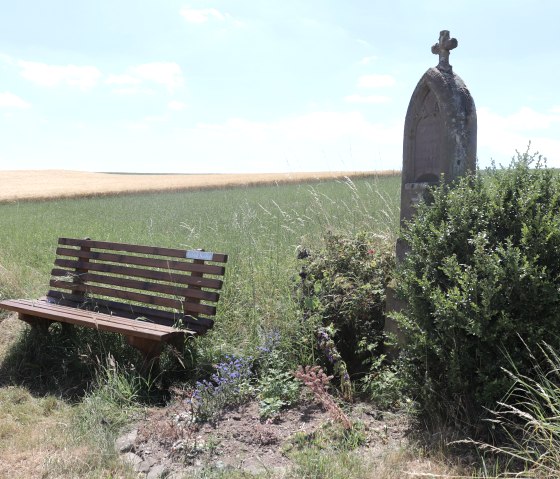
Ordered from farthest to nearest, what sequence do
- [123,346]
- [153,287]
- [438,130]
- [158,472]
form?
1. [153,287]
2. [123,346]
3. [438,130]
4. [158,472]

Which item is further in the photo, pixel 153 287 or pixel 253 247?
pixel 253 247

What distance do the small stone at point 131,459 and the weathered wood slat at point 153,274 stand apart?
155 centimetres

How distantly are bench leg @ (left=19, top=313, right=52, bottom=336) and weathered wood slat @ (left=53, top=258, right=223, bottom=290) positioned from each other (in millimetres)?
637

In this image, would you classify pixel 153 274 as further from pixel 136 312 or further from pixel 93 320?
pixel 93 320

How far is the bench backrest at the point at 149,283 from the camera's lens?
4625 mm

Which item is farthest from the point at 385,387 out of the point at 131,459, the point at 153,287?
the point at 153,287

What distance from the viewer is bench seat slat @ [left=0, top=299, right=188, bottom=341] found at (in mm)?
4238

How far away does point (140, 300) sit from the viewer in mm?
5023

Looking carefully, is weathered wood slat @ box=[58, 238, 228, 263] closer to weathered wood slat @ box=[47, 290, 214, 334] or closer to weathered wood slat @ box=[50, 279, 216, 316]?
weathered wood slat @ box=[50, 279, 216, 316]

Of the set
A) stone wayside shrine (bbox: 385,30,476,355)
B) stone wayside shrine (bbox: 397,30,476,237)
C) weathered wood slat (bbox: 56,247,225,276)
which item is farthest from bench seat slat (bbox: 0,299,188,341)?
stone wayside shrine (bbox: 397,30,476,237)

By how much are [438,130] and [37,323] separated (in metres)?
3.72

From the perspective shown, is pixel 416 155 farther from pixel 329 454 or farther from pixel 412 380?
pixel 329 454

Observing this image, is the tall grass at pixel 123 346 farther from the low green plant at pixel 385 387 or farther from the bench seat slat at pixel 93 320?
the low green plant at pixel 385 387

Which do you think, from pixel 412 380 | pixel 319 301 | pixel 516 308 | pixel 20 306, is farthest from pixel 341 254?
pixel 20 306
